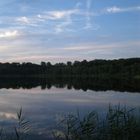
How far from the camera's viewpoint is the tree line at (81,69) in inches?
3725

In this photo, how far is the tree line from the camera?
94.6 m

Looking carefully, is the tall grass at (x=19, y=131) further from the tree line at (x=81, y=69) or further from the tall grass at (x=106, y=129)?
the tree line at (x=81, y=69)

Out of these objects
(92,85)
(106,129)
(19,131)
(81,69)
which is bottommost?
(19,131)

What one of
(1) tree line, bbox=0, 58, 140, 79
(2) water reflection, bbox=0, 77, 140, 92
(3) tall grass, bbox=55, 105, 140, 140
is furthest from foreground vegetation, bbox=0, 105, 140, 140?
(1) tree line, bbox=0, 58, 140, 79

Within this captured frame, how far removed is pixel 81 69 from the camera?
114250mm

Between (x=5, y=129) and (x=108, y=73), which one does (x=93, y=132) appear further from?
(x=108, y=73)

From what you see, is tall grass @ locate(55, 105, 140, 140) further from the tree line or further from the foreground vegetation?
the tree line

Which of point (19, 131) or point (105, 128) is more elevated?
point (105, 128)

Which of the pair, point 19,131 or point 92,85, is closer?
point 19,131

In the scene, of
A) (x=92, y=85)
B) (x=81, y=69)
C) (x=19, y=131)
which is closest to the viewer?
(x=19, y=131)

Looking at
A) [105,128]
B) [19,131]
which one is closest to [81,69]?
[19,131]

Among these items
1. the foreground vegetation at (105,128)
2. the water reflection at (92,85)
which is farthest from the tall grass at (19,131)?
the water reflection at (92,85)

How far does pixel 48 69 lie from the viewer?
133 meters

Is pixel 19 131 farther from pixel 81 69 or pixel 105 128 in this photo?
pixel 81 69
